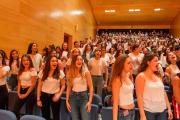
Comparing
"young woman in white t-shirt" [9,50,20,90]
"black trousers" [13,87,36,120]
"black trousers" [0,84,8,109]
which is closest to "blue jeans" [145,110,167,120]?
"black trousers" [13,87,36,120]

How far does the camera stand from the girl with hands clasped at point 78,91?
205cm

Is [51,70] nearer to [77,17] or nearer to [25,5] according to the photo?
[25,5]

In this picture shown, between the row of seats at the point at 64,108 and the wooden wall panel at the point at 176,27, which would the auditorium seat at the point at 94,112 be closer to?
the row of seats at the point at 64,108

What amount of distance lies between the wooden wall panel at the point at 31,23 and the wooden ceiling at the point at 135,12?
7654 mm

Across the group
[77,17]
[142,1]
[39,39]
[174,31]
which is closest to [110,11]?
[142,1]

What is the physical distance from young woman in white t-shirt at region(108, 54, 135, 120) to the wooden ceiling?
43.4 ft

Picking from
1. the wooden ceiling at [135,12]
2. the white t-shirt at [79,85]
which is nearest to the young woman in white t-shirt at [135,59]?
the white t-shirt at [79,85]

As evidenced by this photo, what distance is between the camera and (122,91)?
5.46ft

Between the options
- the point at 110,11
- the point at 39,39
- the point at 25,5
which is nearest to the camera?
the point at 25,5

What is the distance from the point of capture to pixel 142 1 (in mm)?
13055

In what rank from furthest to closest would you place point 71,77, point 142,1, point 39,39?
point 142,1 → point 39,39 → point 71,77

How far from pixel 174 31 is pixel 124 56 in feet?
56.6

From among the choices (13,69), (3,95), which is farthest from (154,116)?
(13,69)

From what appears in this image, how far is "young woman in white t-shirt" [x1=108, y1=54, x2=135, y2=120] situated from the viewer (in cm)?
164
